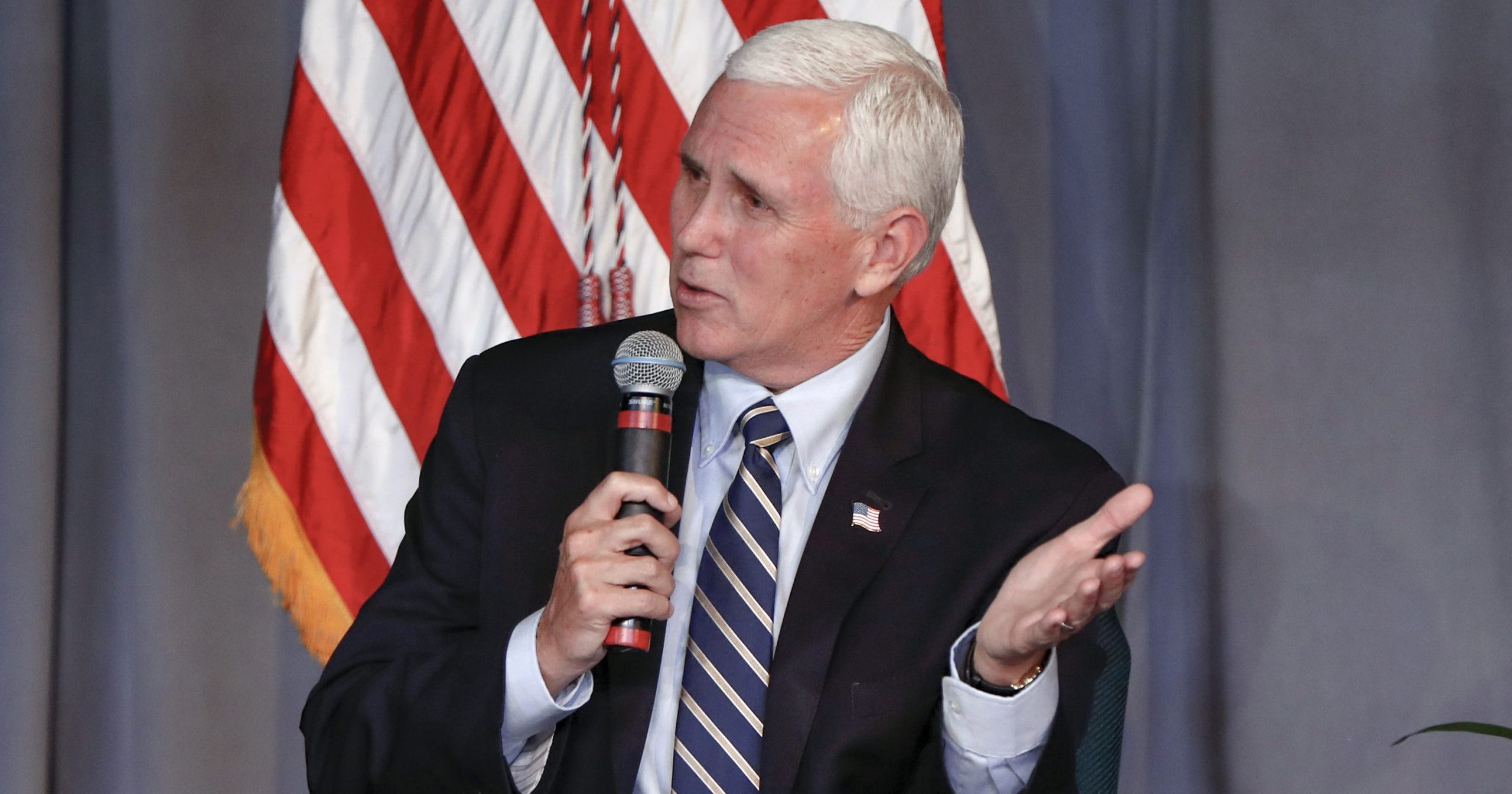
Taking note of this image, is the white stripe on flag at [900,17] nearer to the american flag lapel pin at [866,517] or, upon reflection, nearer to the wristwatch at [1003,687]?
the american flag lapel pin at [866,517]


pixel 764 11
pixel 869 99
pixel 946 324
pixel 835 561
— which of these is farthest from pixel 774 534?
pixel 764 11

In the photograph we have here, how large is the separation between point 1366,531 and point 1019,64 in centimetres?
116

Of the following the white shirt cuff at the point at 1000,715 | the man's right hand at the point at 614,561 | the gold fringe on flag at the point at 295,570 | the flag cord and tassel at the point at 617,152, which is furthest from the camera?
the flag cord and tassel at the point at 617,152

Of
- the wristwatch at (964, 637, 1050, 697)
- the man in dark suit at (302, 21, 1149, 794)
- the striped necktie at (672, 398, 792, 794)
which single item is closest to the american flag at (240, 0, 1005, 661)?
the man in dark suit at (302, 21, 1149, 794)

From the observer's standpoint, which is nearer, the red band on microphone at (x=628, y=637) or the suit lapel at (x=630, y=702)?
the red band on microphone at (x=628, y=637)

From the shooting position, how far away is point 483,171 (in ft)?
8.90

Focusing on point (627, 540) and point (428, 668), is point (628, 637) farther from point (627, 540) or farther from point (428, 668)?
point (428, 668)

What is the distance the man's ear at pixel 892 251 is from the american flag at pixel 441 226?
35.1 inches

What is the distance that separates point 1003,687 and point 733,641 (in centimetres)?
31

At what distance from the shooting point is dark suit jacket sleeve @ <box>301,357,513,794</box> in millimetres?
1508

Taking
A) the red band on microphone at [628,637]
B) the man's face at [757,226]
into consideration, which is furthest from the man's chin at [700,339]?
the red band on microphone at [628,637]

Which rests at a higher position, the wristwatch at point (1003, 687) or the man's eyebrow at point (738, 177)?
the man's eyebrow at point (738, 177)

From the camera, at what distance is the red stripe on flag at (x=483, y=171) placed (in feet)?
8.86

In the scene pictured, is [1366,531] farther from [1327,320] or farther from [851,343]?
[851,343]
